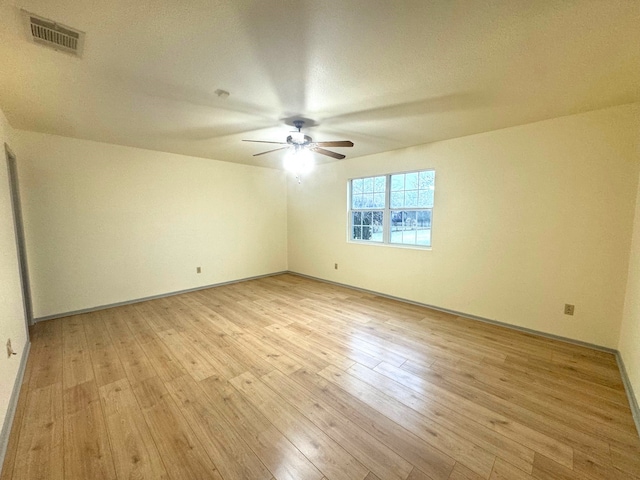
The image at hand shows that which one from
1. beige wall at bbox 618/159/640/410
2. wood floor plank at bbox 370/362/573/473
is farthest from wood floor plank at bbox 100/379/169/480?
beige wall at bbox 618/159/640/410

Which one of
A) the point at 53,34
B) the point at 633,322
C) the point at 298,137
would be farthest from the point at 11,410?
the point at 633,322

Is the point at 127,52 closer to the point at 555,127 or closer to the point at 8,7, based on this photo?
the point at 8,7

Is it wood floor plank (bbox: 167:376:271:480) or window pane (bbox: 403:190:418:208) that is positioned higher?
window pane (bbox: 403:190:418:208)

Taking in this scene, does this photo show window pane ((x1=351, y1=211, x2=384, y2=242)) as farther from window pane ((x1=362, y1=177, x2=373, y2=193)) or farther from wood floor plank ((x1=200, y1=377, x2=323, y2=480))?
wood floor plank ((x1=200, y1=377, x2=323, y2=480))

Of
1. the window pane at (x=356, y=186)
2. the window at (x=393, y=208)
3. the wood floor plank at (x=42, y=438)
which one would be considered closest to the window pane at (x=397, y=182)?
the window at (x=393, y=208)

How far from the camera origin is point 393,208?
4.20 meters

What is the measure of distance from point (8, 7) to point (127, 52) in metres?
0.49

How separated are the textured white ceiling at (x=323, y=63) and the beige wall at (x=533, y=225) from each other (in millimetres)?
349

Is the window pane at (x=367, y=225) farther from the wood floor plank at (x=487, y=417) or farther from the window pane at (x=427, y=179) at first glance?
the wood floor plank at (x=487, y=417)

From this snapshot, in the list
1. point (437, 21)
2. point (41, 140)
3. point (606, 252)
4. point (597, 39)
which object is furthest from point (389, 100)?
point (41, 140)

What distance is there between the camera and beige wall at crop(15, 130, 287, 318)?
328 centimetres

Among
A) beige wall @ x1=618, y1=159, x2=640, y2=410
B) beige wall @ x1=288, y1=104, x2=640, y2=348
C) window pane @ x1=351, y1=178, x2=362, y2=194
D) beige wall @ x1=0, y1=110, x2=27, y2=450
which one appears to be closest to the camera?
beige wall @ x1=0, y1=110, x2=27, y2=450

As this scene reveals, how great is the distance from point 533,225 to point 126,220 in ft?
18.2

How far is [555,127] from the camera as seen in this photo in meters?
2.69
